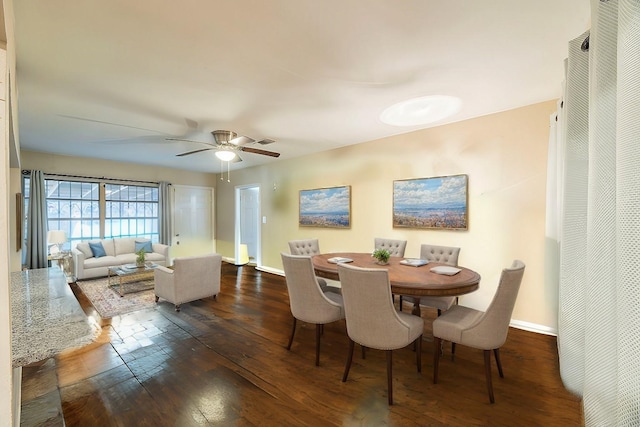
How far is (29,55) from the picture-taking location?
1979 mm

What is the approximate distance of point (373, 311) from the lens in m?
1.93

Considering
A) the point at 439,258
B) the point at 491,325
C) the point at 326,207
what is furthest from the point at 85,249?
the point at 491,325

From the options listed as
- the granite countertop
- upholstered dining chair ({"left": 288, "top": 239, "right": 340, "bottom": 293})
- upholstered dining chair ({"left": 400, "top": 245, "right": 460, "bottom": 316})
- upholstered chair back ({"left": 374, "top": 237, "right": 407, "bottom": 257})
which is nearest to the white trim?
upholstered dining chair ({"left": 400, "top": 245, "right": 460, "bottom": 316})

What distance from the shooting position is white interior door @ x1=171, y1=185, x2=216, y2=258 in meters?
7.01

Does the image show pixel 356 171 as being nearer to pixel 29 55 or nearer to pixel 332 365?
pixel 332 365

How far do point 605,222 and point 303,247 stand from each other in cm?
364

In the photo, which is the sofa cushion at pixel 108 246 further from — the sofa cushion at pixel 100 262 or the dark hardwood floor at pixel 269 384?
the dark hardwood floor at pixel 269 384

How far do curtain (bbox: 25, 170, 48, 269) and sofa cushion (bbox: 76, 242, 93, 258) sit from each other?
1.57ft

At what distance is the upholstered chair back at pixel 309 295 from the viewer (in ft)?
7.73

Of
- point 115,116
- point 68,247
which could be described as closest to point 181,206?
point 68,247

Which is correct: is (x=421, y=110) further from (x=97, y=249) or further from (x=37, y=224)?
(x=37, y=224)

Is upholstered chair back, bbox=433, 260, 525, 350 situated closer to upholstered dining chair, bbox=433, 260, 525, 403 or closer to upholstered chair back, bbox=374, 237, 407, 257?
upholstered dining chair, bbox=433, 260, 525, 403

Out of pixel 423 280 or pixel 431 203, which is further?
pixel 431 203

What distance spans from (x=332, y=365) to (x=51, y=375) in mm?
2291
